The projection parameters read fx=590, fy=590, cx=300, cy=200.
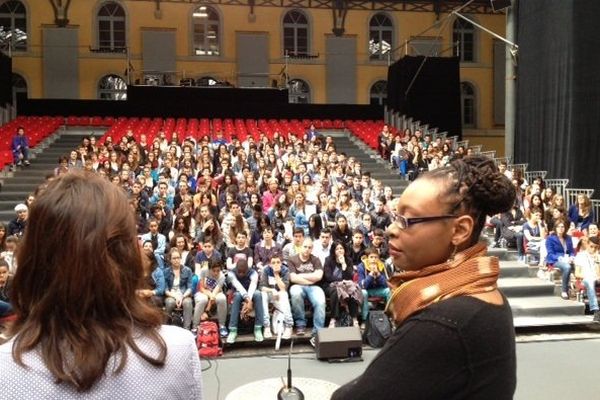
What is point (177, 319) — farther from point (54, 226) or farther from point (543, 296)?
point (54, 226)

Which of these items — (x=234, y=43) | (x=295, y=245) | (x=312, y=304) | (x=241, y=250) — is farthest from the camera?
(x=234, y=43)

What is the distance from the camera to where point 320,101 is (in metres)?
25.1

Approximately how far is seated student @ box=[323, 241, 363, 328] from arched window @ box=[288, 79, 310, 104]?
1795 centimetres

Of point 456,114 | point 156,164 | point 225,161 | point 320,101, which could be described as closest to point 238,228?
point 225,161

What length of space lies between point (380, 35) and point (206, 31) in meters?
7.54

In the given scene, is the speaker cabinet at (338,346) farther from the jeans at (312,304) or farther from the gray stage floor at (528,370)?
the jeans at (312,304)

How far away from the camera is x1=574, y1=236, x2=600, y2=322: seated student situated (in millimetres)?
8211

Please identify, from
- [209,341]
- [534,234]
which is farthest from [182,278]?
[534,234]

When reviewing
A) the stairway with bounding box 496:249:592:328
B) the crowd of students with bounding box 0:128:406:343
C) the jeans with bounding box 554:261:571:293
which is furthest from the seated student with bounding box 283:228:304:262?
the jeans with bounding box 554:261:571:293

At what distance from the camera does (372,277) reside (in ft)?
25.7

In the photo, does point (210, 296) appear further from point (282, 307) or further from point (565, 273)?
point (565, 273)

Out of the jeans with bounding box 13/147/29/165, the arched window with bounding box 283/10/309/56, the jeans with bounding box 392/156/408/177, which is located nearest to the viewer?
the jeans with bounding box 13/147/29/165

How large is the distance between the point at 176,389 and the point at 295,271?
6.46 metres

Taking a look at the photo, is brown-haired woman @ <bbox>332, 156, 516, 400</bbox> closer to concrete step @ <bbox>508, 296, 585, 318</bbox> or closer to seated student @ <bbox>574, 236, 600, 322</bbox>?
concrete step @ <bbox>508, 296, 585, 318</bbox>
